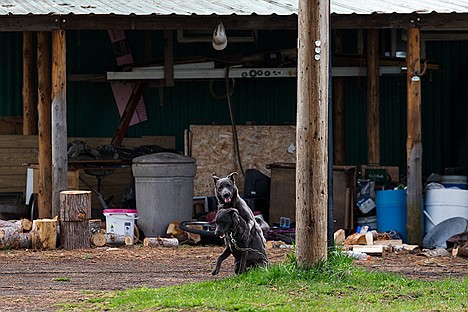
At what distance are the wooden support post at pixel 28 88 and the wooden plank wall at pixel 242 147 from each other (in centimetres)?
294

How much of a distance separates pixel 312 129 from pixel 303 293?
5.76ft

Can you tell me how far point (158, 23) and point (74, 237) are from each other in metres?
3.49

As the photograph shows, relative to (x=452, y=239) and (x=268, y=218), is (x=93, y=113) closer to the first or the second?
(x=268, y=218)

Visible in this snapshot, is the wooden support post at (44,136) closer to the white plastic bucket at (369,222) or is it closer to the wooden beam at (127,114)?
the wooden beam at (127,114)

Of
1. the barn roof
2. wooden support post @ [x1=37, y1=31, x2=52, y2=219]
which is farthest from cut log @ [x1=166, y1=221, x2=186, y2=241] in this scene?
the barn roof

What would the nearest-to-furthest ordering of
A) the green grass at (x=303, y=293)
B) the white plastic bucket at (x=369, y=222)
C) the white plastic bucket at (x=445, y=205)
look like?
the green grass at (x=303, y=293) → the white plastic bucket at (x=445, y=205) → the white plastic bucket at (x=369, y=222)

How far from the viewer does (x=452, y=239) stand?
15.0 m

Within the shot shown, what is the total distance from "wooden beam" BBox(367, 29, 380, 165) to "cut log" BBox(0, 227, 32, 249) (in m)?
6.12

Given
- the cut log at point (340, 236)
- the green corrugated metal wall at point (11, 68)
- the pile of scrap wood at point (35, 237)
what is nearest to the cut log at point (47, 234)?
the pile of scrap wood at point (35, 237)

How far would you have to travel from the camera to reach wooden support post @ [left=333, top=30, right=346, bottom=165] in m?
18.5

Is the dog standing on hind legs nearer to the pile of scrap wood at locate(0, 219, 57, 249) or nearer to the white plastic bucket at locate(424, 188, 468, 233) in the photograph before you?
the pile of scrap wood at locate(0, 219, 57, 249)

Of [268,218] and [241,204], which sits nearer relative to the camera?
[241,204]

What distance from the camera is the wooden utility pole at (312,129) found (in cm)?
1056

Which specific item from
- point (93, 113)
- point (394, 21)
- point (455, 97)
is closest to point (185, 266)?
point (394, 21)
